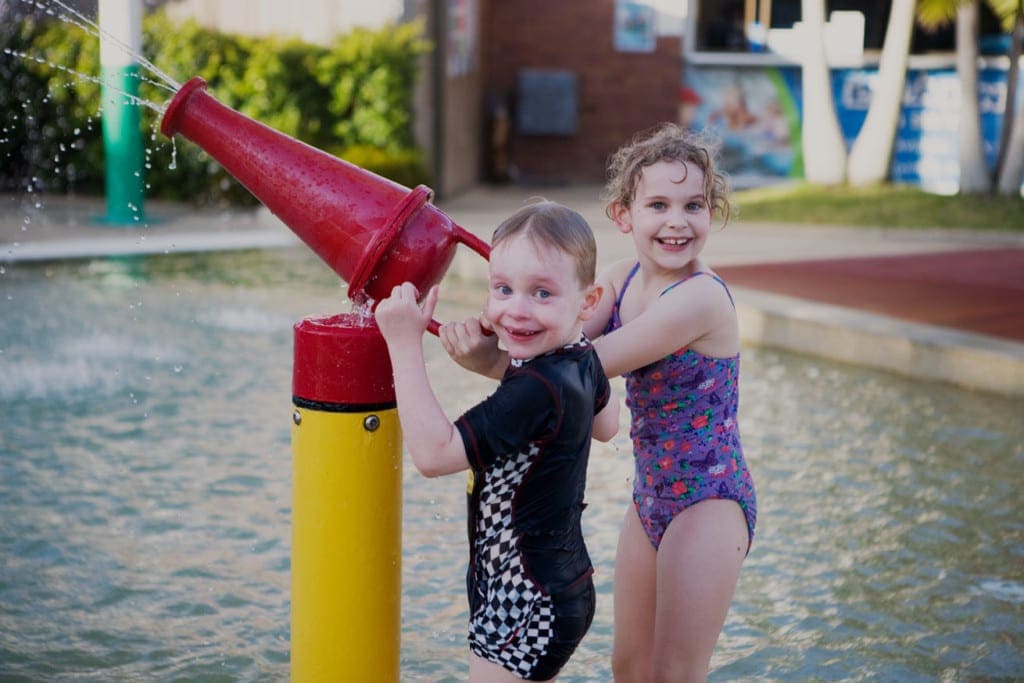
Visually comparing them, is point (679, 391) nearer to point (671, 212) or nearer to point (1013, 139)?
point (671, 212)

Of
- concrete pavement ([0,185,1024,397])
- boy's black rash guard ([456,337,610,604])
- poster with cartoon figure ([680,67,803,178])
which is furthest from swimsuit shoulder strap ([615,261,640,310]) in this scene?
poster with cartoon figure ([680,67,803,178])

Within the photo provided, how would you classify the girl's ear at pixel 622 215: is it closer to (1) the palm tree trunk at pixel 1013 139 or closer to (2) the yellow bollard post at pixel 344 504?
(2) the yellow bollard post at pixel 344 504

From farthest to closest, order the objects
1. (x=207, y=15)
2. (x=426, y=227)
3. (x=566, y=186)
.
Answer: (x=566, y=186) < (x=207, y=15) < (x=426, y=227)

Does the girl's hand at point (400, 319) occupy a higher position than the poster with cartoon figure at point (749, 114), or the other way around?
the poster with cartoon figure at point (749, 114)

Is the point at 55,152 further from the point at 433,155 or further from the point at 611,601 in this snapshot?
the point at 611,601

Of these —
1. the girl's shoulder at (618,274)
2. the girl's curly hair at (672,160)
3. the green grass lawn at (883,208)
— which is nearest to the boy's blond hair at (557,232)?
the girl's curly hair at (672,160)

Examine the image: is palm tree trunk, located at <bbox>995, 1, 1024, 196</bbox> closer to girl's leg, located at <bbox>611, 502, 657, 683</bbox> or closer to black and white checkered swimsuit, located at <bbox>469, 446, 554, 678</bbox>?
girl's leg, located at <bbox>611, 502, 657, 683</bbox>

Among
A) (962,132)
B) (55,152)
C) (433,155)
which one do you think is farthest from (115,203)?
(962,132)

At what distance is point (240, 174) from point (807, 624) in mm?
2287

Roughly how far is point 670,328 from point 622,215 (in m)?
0.31

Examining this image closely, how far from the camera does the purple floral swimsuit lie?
8.83 ft

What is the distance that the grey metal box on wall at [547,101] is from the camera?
1870cm

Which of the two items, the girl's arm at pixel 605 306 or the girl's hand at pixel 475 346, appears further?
the girl's arm at pixel 605 306

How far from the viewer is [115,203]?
1183 centimetres
